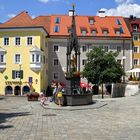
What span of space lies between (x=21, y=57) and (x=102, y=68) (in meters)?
13.6

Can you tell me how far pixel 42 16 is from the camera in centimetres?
8100

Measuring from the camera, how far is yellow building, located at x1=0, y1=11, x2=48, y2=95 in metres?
64.4

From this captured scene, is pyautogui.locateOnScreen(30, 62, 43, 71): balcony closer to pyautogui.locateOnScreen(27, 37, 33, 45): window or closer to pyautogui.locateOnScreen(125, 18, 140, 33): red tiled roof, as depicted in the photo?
pyautogui.locateOnScreen(27, 37, 33, 45): window

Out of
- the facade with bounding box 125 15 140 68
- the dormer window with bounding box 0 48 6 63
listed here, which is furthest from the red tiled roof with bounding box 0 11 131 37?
the dormer window with bounding box 0 48 6 63

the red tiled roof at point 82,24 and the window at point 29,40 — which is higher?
the red tiled roof at point 82,24

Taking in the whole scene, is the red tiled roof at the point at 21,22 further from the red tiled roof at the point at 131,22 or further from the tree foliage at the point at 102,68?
the red tiled roof at the point at 131,22

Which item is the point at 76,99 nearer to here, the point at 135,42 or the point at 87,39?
the point at 87,39

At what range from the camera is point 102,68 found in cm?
→ 6109

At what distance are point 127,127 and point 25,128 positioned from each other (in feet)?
14.7

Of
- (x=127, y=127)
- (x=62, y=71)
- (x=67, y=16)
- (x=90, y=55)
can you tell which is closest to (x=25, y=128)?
(x=127, y=127)

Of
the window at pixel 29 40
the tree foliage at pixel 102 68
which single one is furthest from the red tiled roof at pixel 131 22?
the window at pixel 29 40

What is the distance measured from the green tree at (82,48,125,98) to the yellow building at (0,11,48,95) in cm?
844

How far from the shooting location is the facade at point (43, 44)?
64.8 metres

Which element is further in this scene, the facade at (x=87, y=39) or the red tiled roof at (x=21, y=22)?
the facade at (x=87, y=39)
